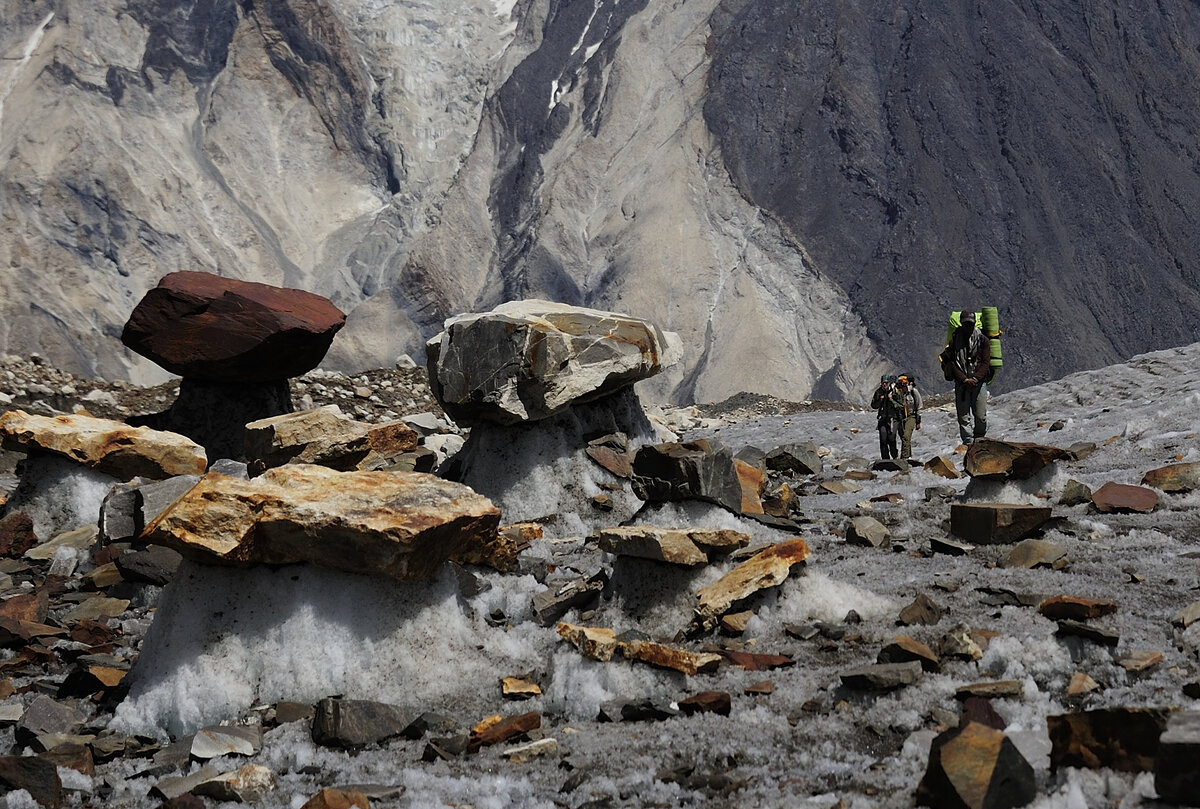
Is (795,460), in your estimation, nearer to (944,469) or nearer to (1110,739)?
(944,469)

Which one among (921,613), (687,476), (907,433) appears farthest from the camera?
(907,433)

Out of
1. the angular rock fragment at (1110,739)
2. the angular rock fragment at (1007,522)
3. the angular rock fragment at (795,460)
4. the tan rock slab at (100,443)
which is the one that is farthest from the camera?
the angular rock fragment at (795,460)

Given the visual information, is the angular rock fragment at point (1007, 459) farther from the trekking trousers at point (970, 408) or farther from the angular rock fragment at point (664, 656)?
the angular rock fragment at point (664, 656)

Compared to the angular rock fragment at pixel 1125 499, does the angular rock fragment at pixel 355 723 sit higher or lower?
lower

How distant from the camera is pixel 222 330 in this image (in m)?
11.9

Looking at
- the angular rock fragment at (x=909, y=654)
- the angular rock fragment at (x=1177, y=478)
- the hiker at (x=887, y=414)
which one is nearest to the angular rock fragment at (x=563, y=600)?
the angular rock fragment at (x=909, y=654)

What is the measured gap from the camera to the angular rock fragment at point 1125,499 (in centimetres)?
804

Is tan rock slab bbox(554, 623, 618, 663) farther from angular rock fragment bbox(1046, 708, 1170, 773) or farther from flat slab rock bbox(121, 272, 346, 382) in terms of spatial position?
flat slab rock bbox(121, 272, 346, 382)

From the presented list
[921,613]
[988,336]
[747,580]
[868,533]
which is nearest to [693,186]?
[988,336]

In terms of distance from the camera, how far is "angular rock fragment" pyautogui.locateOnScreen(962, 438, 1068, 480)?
888cm

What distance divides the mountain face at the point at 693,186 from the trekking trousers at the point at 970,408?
4204 centimetres

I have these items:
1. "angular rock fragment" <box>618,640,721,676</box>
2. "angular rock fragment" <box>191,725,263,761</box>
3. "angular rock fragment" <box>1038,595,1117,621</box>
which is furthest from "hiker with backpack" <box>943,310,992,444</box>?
"angular rock fragment" <box>191,725,263,761</box>

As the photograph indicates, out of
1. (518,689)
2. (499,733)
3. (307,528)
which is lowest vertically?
(499,733)

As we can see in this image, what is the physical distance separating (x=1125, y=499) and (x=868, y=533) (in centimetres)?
203
